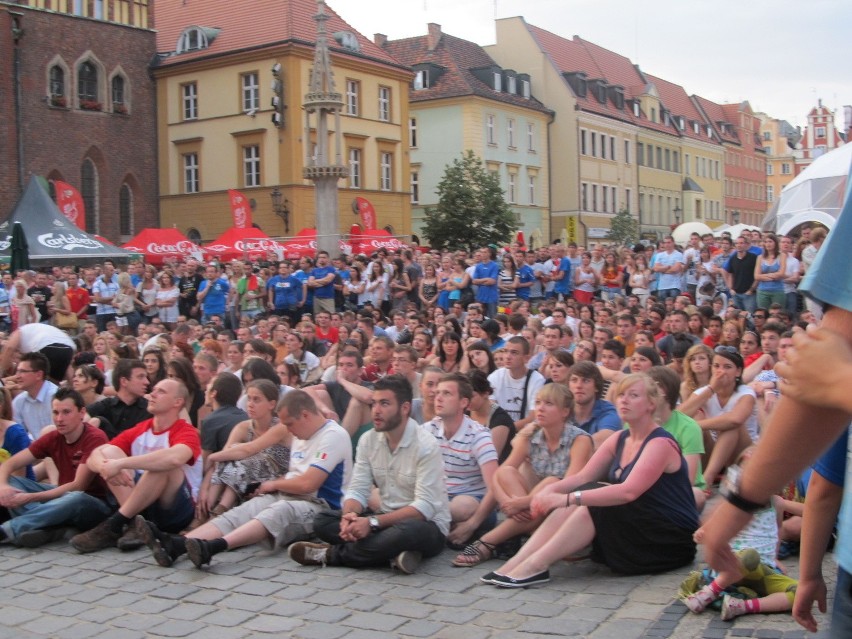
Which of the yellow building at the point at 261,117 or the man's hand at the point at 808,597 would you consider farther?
the yellow building at the point at 261,117

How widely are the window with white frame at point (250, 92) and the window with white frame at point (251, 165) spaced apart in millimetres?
1685

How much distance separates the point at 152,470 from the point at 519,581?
9.76ft

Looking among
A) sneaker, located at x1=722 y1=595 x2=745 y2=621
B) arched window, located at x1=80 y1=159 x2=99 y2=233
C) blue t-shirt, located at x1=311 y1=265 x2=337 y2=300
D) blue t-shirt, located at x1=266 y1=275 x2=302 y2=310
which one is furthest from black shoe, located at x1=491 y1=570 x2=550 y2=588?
arched window, located at x1=80 y1=159 x2=99 y2=233

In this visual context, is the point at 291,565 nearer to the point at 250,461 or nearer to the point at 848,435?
the point at 250,461

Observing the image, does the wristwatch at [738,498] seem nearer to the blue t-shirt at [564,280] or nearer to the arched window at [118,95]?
the blue t-shirt at [564,280]

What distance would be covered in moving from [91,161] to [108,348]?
31509 mm

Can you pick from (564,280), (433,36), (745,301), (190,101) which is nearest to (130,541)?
(745,301)

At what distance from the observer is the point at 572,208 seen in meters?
63.8

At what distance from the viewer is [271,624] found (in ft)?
19.1

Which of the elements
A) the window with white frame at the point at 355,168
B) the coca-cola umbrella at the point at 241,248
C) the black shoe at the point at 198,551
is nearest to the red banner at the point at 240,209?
the coca-cola umbrella at the point at 241,248

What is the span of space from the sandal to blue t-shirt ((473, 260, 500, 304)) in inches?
467

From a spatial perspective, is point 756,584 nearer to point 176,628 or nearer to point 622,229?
point 176,628

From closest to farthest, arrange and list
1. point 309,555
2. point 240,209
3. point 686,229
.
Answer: point 309,555, point 240,209, point 686,229

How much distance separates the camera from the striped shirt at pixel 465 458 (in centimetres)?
777
